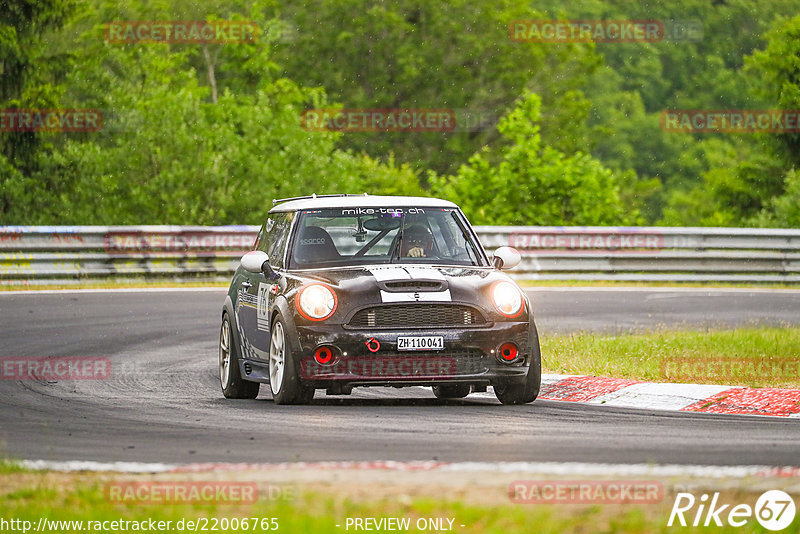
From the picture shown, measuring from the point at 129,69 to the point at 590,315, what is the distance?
84.9 ft

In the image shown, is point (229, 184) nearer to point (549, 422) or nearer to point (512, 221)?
point (512, 221)

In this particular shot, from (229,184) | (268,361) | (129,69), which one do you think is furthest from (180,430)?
(129,69)

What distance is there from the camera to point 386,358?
10953 millimetres

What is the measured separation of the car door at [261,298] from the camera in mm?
11836

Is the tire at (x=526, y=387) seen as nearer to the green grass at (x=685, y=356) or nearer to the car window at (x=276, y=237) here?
the green grass at (x=685, y=356)

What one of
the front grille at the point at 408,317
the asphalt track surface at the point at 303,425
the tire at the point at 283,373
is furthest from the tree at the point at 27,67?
the front grille at the point at 408,317

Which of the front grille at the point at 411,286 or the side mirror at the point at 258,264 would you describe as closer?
the front grille at the point at 411,286

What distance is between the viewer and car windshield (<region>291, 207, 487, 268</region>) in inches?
473

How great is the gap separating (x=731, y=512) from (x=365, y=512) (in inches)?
61.0

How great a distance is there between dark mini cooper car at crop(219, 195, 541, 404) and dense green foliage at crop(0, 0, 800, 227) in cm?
2079
